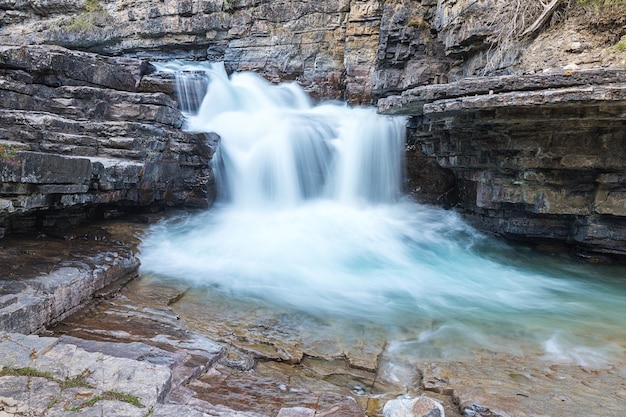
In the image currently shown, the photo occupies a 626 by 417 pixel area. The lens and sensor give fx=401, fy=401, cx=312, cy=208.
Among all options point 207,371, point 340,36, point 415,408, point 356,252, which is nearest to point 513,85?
point 356,252

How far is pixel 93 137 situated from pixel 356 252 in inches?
214

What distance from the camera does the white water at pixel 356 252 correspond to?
197 inches

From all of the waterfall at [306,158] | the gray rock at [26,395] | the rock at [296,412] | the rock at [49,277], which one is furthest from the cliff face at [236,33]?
the gray rock at [26,395]

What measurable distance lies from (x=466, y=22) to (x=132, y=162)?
8408 mm

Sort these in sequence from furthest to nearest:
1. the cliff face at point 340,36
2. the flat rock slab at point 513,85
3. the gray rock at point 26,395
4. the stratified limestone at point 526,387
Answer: the cliff face at point 340,36 < the flat rock slab at point 513,85 < the stratified limestone at point 526,387 < the gray rock at point 26,395

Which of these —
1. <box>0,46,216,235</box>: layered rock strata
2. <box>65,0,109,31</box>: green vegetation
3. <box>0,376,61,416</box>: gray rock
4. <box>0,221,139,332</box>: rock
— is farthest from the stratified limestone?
<box>65,0,109,31</box>: green vegetation

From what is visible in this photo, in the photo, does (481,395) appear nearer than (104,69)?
Yes

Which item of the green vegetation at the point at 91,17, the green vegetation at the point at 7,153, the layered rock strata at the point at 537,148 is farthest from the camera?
the green vegetation at the point at 91,17

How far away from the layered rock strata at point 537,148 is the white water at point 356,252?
2.61ft

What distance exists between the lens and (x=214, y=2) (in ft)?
51.4

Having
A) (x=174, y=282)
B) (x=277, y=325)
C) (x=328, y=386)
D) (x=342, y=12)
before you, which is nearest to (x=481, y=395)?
(x=328, y=386)

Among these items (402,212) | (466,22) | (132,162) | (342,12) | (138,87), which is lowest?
(402,212)

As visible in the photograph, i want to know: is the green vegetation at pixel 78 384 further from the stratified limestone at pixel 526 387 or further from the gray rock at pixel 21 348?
the stratified limestone at pixel 526 387

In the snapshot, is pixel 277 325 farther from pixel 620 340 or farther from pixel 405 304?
pixel 620 340
